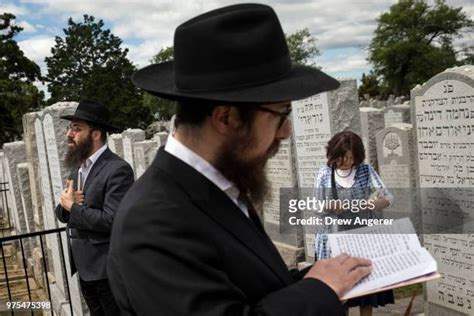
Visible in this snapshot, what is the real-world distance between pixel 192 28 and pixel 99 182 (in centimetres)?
268

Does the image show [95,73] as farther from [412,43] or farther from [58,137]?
[58,137]

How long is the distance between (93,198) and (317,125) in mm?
2975

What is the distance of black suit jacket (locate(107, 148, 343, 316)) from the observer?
3.80 ft

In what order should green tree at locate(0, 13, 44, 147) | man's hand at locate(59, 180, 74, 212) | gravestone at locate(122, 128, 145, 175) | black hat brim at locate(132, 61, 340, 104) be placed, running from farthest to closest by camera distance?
green tree at locate(0, 13, 44, 147), gravestone at locate(122, 128, 145, 175), man's hand at locate(59, 180, 74, 212), black hat brim at locate(132, 61, 340, 104)

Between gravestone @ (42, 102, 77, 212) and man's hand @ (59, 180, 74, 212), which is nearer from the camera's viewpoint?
man's hand @ (59, 180, 74, 212)

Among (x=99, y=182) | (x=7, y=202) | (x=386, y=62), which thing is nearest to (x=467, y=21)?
(x=386, y=62)

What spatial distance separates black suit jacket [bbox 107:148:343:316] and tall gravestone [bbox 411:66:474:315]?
3.46 meters

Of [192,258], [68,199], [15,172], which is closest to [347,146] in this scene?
[68,199]

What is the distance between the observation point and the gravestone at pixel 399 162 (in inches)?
282

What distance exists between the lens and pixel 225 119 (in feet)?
4.32

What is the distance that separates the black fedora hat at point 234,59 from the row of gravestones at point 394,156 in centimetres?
99

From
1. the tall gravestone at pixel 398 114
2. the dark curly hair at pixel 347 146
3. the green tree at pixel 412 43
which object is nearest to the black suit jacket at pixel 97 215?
the dark curly hair at pixel 347 146

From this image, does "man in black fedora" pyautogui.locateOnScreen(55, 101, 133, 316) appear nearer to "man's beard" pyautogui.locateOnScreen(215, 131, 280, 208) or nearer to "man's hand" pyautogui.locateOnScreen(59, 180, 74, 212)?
"man's hand" pyautogui.locateOnScreen(59, 180, 74, 212)

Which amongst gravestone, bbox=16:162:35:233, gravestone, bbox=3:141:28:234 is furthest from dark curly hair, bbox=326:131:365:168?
gravestone, bbox=3:141:28:234
